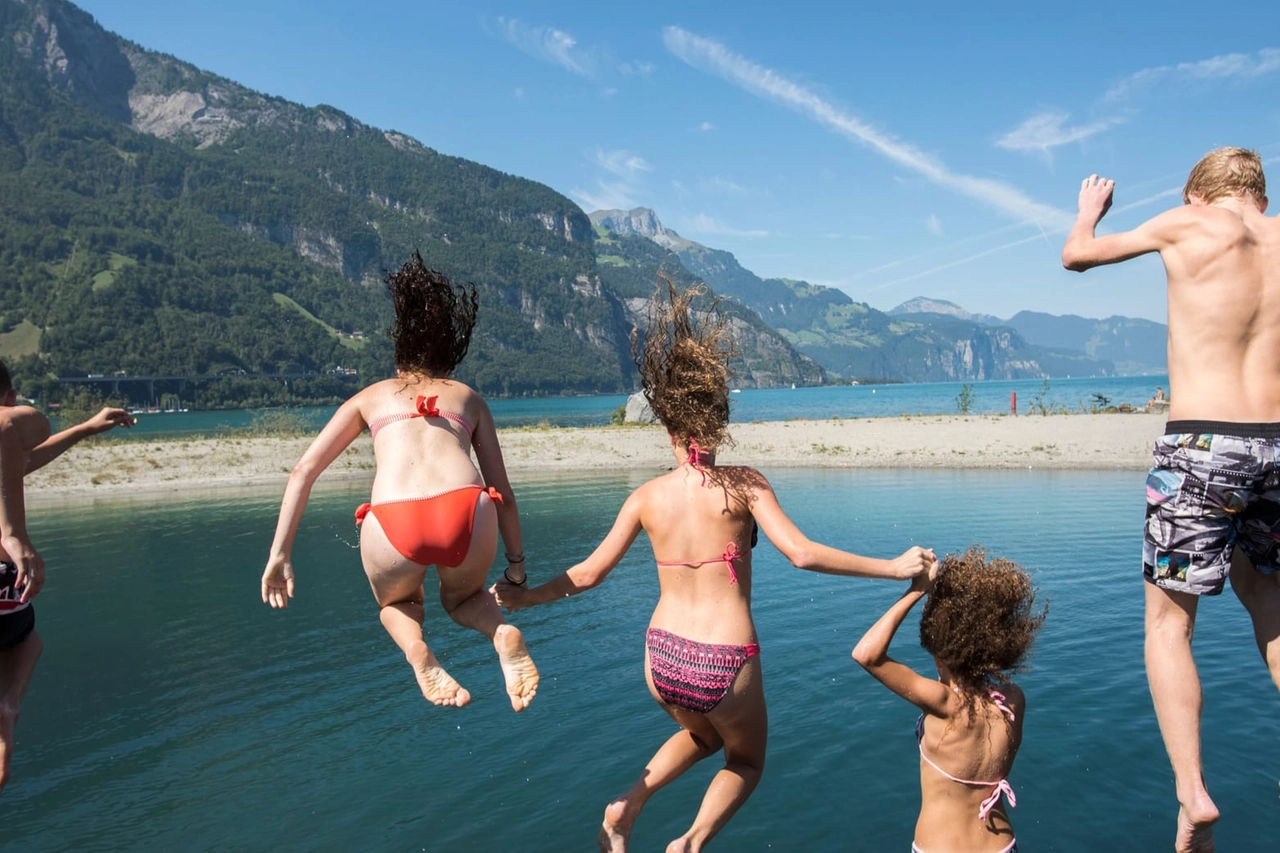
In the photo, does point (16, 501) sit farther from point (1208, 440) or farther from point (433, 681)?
point (1208, 440)

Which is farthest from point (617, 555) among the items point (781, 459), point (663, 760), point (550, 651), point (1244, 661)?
point (781, 459)

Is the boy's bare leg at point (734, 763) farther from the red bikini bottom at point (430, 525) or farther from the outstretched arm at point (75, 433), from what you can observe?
the outstretched arm at point (75, 433)

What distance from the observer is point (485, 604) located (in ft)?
14.3

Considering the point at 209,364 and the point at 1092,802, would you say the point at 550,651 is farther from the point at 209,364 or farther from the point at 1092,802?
the point at 209,364

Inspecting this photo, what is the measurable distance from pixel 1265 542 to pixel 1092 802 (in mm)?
3063

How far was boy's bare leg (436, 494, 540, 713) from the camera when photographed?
12.9 ft

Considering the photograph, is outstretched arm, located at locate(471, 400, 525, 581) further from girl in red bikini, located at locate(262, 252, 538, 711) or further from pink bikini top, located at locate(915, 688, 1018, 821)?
pink bikini top, located at locate(915, 688, 1018, 821)

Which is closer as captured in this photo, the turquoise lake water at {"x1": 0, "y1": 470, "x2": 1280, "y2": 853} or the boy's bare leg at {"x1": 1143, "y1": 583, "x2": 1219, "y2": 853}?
the boy's bare leg at {"x1": 1143, "y1": 583, "x2": 1219, "y2": 853}

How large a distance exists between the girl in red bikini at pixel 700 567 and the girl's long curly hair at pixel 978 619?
643 millimetres

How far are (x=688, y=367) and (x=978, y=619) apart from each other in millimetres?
1860

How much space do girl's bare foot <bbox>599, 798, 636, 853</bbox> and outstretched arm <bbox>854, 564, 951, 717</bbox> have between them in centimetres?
141

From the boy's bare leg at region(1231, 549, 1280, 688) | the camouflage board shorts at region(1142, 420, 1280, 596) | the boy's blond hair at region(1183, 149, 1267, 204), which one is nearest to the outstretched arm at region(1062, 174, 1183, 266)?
the boy's blond hair at region(1183, 149, 1267, 204)

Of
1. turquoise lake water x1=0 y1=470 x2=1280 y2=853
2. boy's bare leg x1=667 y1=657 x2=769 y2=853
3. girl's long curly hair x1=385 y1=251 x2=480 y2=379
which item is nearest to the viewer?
boy's bare leg x1=667 y1=657 x2=769 y2=853

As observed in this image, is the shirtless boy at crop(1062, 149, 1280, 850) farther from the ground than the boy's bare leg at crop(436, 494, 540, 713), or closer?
farther from the ground
